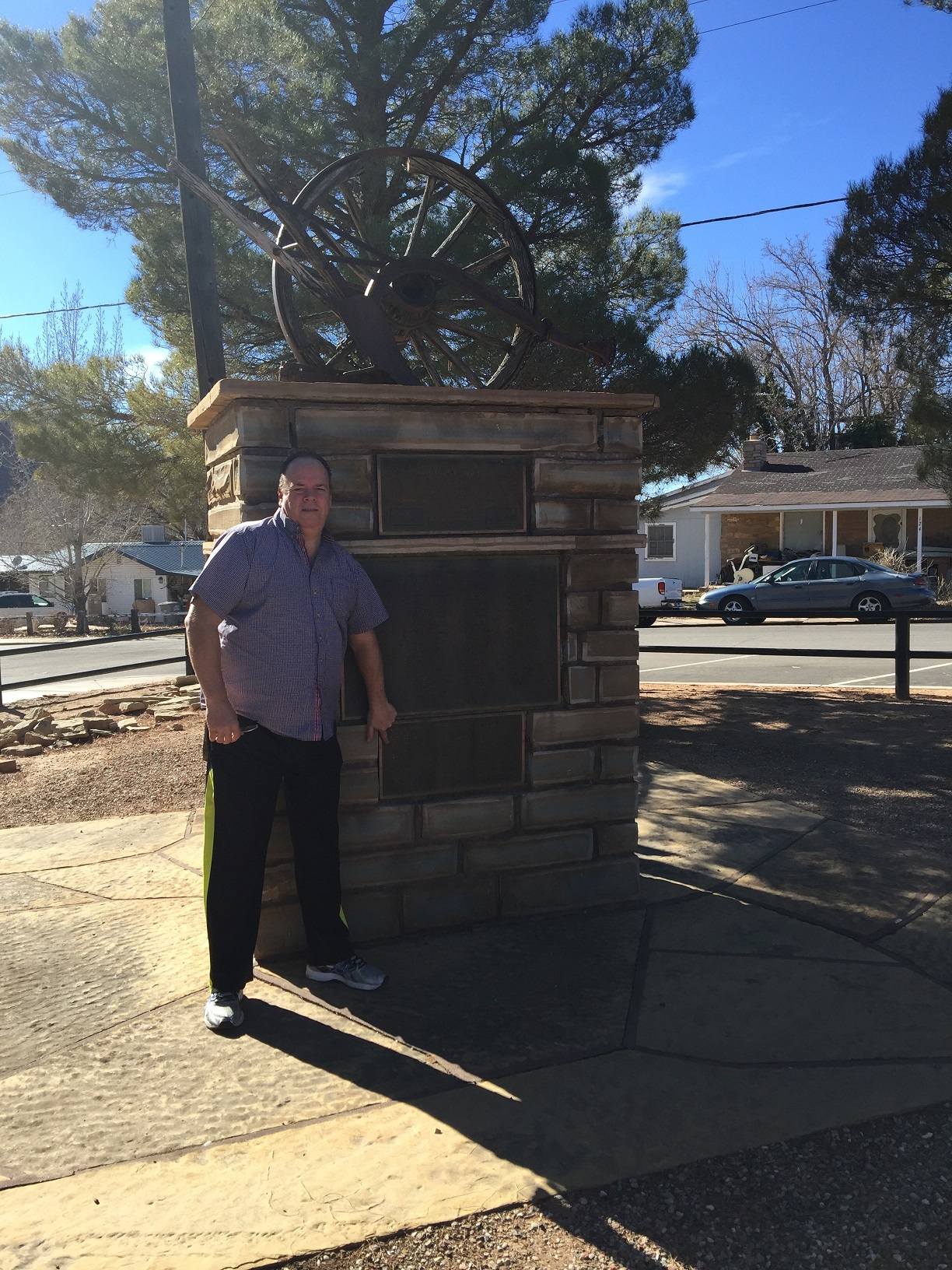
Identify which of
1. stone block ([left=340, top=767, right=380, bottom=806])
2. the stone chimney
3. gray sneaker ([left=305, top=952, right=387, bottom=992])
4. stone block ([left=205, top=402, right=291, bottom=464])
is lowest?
gray sneaker ([left=305, top=952, right=387, bottom=992])

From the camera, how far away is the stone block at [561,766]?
13.2 ft

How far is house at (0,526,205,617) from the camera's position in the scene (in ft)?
126

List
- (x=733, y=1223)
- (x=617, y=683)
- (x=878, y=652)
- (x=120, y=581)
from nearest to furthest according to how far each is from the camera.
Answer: (x=733, y=1223), (x=617, y=683), (x=878, y=652), (x=120, y=581)

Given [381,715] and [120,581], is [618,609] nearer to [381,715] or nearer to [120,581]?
[381,715]

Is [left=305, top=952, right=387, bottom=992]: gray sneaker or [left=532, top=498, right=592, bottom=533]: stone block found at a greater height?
[left=532, top=498, right=592, bottom=533]: stone block

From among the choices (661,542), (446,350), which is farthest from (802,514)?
(446,350)

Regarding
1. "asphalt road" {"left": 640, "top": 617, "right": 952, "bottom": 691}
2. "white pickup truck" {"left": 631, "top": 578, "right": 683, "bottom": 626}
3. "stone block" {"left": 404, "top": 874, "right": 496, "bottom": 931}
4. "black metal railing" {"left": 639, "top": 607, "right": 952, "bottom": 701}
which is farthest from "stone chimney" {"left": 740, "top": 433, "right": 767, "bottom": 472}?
"stone block" {"left": 404, "top": 874, "right": 496, "bottom": 931}

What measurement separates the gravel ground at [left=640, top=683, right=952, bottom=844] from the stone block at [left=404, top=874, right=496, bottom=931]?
2.20m

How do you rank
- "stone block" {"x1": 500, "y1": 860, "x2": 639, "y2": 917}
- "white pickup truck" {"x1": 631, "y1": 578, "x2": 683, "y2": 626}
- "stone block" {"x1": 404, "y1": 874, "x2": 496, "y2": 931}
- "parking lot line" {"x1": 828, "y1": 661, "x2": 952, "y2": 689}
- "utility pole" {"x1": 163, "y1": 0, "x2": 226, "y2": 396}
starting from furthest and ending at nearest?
"white pickup truck" {"x1": 631, "y1": 578, "x2": 683, "y2": 626}, "parking lot line" {"x1": 828, "y1": 661, "x2": 952, "y2": 689}, "utility pole" {"x1": 163, "y1": 0, "x2": 226, "y2": 396}, "stone block" {"x1": 500, "y1": 860, "x2": 639, "y2": 917}, "stone block" {"x1": 404, "y1": 874, "x2": 496, "y2": 931}

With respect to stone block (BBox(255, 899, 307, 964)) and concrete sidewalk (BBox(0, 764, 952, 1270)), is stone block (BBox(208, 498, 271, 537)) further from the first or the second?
concrete sidewalk (BBox(0, 764, 952, 1270))

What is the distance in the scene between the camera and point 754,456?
36.6 meters

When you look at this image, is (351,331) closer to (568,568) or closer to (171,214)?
(568,568)

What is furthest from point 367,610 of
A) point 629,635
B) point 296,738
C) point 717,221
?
point 717,221

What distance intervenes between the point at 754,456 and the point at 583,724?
34526mm
